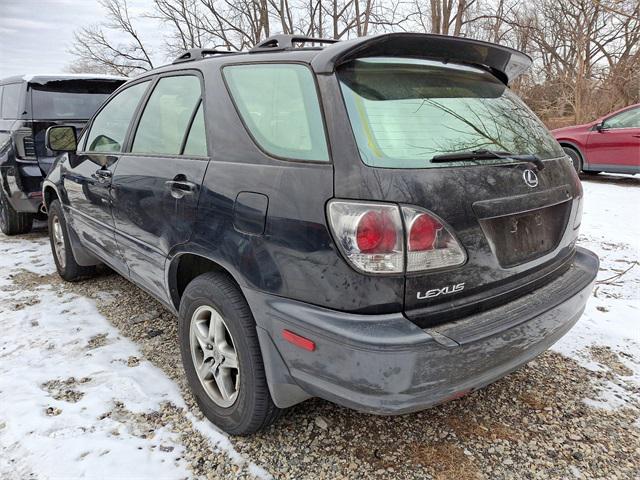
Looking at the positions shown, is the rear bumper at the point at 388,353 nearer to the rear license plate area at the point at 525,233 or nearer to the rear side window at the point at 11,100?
the rear license plate area at the point at 525,233

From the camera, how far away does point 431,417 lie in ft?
7.55

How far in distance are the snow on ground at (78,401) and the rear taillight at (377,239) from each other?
3.67 feet

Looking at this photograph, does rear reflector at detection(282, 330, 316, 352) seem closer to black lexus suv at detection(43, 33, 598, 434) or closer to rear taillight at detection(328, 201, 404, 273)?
black lexus suv at detection(43, 33, 598, 434)

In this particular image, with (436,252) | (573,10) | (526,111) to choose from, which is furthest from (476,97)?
(573,10)

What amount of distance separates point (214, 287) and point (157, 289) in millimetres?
809

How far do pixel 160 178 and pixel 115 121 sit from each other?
3.95 feet

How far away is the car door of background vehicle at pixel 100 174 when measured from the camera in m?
3.06

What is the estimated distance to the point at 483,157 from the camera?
1.81 metres

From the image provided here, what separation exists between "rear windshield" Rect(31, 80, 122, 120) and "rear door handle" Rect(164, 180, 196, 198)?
407cm

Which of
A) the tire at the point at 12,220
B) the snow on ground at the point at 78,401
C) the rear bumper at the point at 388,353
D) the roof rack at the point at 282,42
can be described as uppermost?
the roof rack at the point at 282,42

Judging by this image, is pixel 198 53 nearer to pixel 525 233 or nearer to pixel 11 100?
pixel 525 233

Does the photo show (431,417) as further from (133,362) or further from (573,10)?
(573,10)

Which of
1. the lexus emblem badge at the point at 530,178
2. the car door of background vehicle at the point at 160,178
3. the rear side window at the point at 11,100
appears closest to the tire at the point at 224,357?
the car door of background vehicle at the point at 160,178

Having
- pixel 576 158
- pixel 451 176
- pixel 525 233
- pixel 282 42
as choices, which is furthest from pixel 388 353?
pixel 576 158
